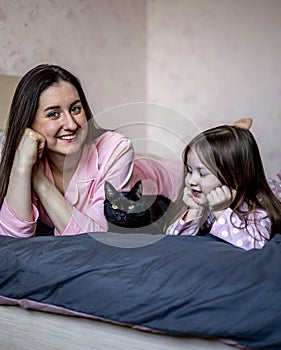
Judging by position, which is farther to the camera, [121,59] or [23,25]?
[121,59]

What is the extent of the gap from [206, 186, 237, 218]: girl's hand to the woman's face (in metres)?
0.43

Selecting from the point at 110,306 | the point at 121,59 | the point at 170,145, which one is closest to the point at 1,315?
the point at 110,306

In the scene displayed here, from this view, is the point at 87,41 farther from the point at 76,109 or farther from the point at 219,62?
the point at 76,109

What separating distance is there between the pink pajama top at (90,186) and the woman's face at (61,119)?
62mm

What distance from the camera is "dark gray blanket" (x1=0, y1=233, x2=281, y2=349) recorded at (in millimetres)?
849

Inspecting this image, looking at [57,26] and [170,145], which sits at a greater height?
[57,26]

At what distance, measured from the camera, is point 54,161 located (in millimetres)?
1555

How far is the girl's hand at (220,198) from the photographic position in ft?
4.11

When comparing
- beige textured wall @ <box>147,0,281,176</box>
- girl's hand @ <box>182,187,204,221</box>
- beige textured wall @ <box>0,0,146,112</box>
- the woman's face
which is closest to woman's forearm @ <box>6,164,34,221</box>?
the woman's face

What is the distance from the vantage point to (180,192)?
4.89ft

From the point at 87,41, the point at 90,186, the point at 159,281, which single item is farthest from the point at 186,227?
the point at 87,41

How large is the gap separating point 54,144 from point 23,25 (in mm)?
938

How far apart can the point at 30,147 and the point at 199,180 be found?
0.45 m

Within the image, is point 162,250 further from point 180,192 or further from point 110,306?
point 180,192
